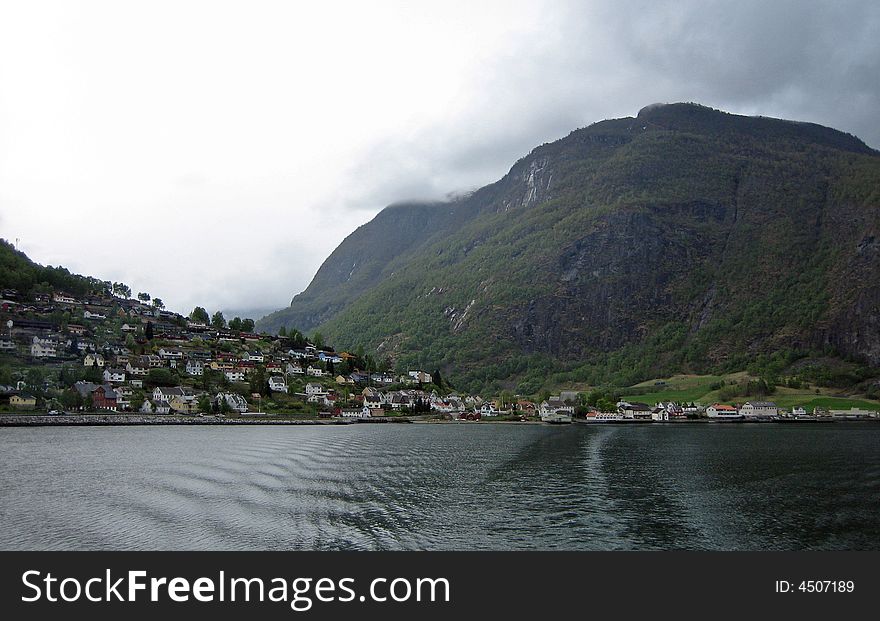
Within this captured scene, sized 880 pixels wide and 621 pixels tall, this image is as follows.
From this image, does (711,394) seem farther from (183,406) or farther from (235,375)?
(183,406)

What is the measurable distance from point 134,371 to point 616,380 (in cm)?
14114

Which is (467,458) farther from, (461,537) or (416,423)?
(416,423)

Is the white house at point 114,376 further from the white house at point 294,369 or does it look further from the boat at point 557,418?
the boat at point 557,418

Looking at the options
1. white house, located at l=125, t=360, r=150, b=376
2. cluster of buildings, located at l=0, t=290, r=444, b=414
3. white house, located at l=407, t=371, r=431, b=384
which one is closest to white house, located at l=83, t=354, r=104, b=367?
cluster of buildings, located at l=0, t=290, r=444, b=414

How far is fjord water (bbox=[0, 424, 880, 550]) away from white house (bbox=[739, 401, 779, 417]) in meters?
88.2

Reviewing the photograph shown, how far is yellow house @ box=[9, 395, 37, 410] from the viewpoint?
9900 cm

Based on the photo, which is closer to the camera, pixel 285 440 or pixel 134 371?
pixel 285 440

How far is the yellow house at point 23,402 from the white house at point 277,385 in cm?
4210

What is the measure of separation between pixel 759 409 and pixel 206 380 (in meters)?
122

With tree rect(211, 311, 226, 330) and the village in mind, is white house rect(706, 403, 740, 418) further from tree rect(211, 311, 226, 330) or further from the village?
tree rect(211, 311, 226, 330)

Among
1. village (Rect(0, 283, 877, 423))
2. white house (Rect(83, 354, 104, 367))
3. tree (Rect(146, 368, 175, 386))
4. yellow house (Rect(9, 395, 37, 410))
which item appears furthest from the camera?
white house (Rect(83, 354, 104, 367))

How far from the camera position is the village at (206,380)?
108812 millimetres

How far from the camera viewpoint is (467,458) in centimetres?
5453
